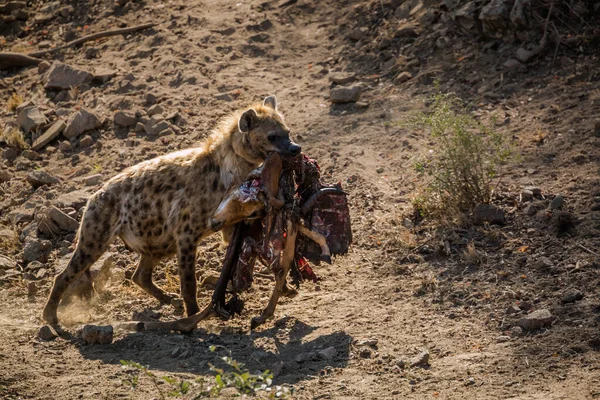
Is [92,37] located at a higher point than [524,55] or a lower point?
higher

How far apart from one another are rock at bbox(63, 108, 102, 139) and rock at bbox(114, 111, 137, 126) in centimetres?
23

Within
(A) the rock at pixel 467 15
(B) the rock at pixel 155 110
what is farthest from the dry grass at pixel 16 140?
(A) the rock at pixel 467 15

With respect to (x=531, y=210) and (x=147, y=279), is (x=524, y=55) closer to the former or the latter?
(x=531, y=210)

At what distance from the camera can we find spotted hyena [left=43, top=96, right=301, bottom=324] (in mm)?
6262

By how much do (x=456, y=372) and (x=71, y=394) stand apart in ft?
7.27

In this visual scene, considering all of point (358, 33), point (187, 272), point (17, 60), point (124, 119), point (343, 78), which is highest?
point (17, 60)

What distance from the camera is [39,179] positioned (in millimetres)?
8547

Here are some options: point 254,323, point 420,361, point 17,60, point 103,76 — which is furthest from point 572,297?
point 17,60

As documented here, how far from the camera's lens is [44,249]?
7.55 m

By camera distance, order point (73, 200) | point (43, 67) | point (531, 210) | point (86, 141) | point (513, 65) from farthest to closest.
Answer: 1. point (43, 67)
2. point (86, 141)
3. point (513, 65)
4. point (73, 200)
5. point (531, 210)

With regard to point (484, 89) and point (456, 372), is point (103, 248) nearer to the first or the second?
point (456, 372)

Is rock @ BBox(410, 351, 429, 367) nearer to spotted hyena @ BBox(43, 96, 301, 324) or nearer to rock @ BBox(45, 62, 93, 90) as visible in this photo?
spotted hyena @ BBox(43, 96, 301, 324)

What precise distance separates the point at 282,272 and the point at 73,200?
285 cm

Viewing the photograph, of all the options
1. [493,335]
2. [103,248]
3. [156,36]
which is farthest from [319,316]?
[156,36]
